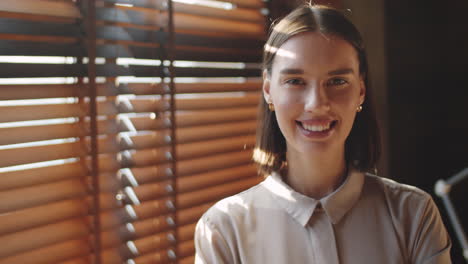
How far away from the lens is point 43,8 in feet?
4.29

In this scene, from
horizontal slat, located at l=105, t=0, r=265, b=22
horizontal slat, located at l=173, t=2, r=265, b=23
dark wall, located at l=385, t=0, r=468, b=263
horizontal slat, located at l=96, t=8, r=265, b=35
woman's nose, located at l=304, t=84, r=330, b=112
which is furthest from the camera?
dark wall, located at l=385, t=0, r=468, b=263

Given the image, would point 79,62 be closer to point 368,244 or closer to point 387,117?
point 368,244

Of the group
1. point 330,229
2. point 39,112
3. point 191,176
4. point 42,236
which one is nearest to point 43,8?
point 39,112

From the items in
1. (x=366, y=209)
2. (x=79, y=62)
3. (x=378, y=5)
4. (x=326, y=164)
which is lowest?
(x=366, y=209)

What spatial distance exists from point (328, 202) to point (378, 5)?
1429 mm

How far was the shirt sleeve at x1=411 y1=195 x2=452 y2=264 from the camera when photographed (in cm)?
119

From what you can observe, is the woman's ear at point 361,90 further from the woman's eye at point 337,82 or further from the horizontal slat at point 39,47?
the horizontal slat at point 39,47

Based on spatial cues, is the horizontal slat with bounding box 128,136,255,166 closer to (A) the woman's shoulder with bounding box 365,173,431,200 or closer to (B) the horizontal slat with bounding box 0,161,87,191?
(B) the horizontal slat with bounding box 0,161,87,191

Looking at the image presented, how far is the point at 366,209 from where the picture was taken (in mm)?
1271

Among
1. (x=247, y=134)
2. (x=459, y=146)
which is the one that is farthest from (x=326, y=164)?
(x=459, y=146)

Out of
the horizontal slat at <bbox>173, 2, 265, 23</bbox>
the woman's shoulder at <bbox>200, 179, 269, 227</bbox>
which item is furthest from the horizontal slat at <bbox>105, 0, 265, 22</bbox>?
the woman's shoulder at <bbox>200, 179, 269, 227</bbox>

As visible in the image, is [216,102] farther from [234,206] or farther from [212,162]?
[234,206]

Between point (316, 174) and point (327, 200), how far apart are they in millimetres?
71

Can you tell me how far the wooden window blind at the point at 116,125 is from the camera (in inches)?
50.0
